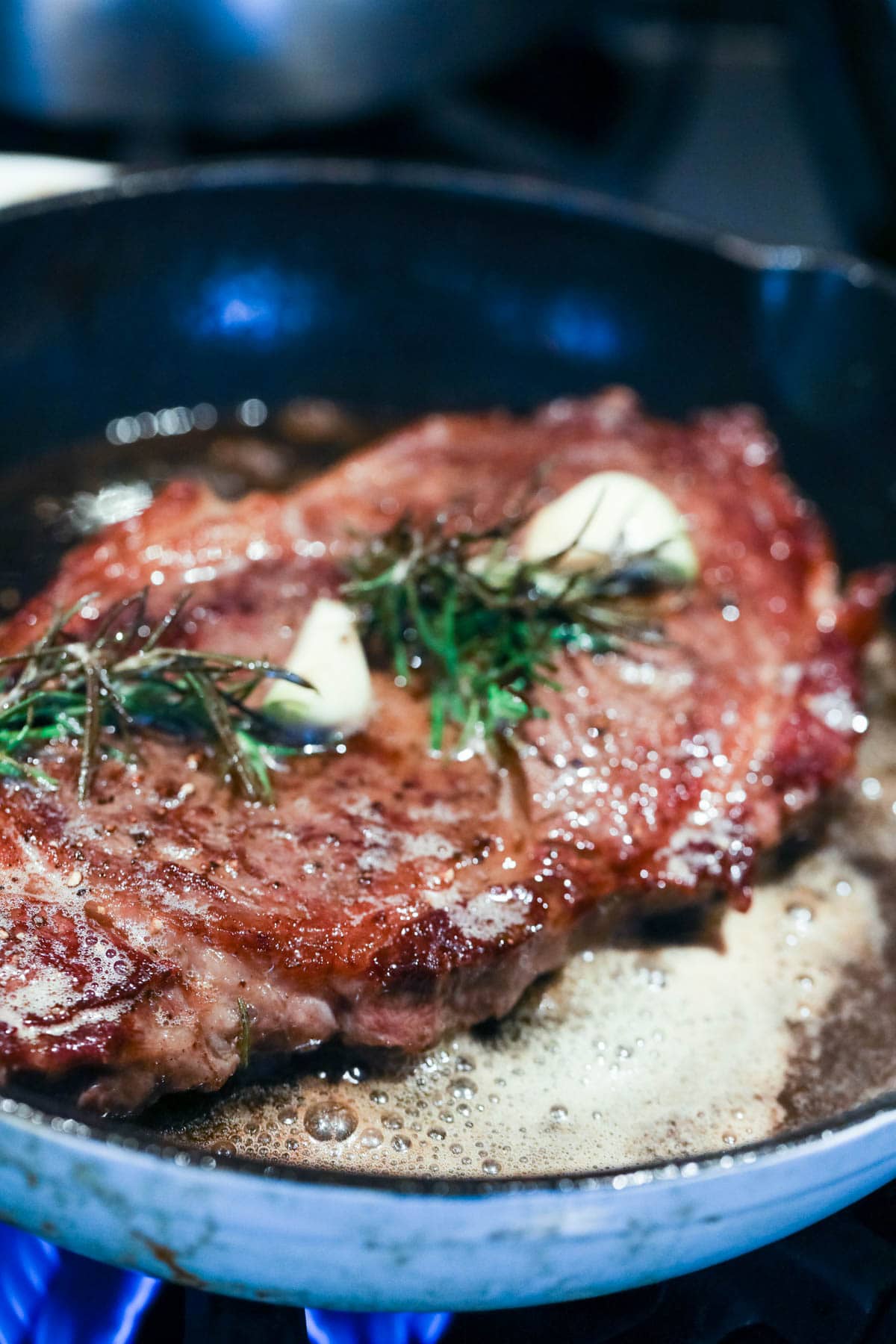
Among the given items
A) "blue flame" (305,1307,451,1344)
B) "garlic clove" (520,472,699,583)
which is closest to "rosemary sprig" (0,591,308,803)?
"garlic clove" (520,472,699,583)

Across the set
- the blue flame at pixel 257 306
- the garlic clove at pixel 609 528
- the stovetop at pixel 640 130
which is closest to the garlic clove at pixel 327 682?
the garlic clove at pixel 609 528

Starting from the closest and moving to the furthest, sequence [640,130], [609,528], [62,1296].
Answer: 1. [62,1296]
2. [609,528]
3. [640,130]

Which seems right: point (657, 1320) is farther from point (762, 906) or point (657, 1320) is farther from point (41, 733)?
point (41, 733)

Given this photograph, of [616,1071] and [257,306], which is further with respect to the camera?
[257,306]

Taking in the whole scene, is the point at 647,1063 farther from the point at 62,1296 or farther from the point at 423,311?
the point at 423,311

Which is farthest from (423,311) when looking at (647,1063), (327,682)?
(647,1063)

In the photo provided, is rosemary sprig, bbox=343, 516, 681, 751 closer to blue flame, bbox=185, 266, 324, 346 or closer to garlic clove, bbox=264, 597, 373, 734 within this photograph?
garlic clove, bbox=264, 597, 373, 734

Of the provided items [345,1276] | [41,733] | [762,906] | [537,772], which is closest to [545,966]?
[537,772]
